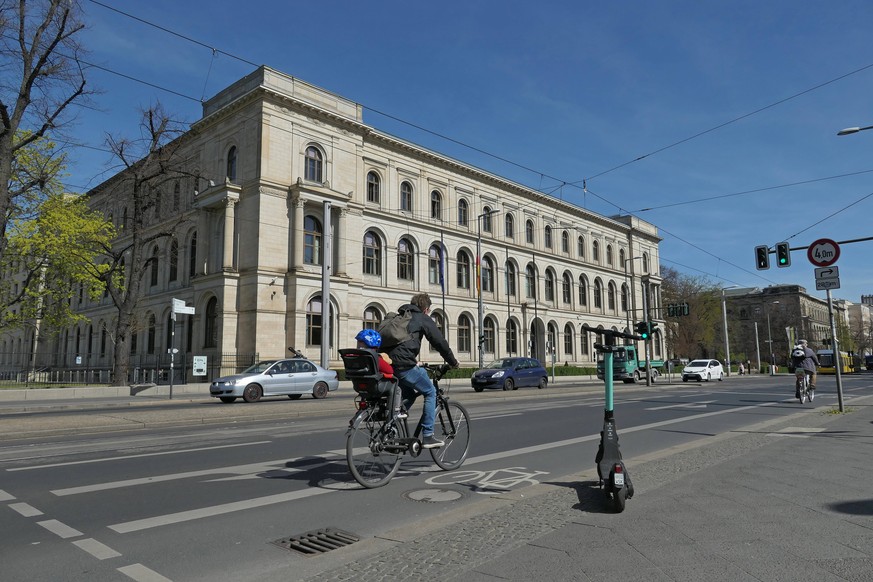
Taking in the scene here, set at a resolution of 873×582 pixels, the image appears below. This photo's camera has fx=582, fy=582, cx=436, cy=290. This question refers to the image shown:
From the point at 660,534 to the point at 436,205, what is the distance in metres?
44.1

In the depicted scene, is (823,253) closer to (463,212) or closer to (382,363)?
(382,363)

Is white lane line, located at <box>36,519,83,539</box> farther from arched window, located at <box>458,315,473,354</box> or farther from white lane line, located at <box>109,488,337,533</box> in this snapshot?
arched window, located at <box>458,315,473,354</box>

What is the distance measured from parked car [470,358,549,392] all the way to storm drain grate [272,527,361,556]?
2465cm

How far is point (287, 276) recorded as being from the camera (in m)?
35.2

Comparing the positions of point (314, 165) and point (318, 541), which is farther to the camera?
point (314, 165)

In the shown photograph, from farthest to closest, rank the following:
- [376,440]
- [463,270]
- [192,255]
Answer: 1. [463,270]
2. [192,255]
3. [376,440]

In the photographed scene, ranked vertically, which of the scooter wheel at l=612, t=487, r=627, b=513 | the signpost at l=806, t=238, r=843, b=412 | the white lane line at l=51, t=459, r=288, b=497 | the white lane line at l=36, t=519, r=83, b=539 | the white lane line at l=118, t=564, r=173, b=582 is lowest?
the white lane line at l=118, t=564, r=173, b=582

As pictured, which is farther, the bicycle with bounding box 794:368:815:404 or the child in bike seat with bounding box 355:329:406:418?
the bicycle with bounding box 794:368:815:404

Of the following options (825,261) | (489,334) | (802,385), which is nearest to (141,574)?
(825,261)

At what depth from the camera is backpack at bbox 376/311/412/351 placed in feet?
20.2

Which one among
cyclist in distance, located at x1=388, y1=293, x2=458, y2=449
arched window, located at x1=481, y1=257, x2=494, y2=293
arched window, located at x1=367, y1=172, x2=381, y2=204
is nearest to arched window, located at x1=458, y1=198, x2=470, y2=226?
arched window, located at x1=481, y1=257, x2=494, y2=293

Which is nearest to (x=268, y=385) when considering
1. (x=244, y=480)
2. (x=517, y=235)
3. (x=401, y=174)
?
(x=244, y=480)

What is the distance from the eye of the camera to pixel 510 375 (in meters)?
29.5

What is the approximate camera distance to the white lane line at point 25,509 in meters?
5.15
